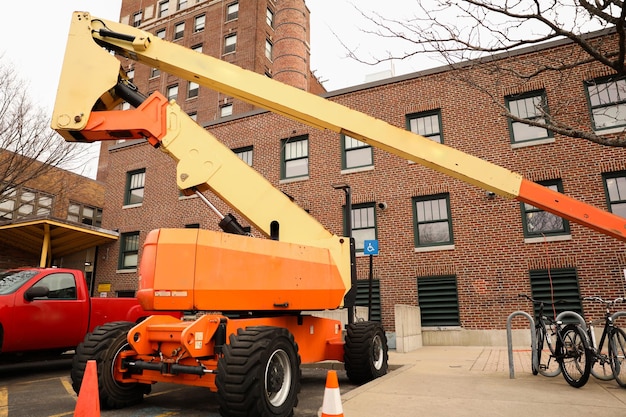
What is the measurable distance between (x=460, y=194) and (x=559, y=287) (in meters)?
4.20

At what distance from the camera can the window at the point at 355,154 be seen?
16.4 metres

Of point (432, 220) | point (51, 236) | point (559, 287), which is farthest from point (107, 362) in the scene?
point (51, 236)

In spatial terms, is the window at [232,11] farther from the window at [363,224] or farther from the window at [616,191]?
the window at [616,191]

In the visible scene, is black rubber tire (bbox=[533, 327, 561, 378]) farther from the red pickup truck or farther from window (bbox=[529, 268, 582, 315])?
the red pickup truck

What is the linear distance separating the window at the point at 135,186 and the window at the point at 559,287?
18.1m

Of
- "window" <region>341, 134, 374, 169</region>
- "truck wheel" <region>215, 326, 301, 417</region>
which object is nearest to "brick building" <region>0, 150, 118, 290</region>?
"window" <region>341, 134, 374, 169</region>

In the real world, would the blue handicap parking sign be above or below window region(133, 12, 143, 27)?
below

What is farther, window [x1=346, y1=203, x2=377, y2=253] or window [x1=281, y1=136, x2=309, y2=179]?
window [x1=281, y1=136, x2=309, y2=179]

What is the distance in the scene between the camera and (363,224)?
1583cm

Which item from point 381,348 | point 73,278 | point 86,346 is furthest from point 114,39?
point 381,348

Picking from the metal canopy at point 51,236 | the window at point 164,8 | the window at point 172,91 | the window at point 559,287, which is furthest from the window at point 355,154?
the window at point 164,8

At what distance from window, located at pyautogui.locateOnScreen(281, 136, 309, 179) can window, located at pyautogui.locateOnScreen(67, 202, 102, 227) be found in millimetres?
18591

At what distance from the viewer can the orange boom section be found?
4871 millimetres

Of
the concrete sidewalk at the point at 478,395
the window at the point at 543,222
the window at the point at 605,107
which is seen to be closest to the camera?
the concrete sidewalk at the point at 478,395
